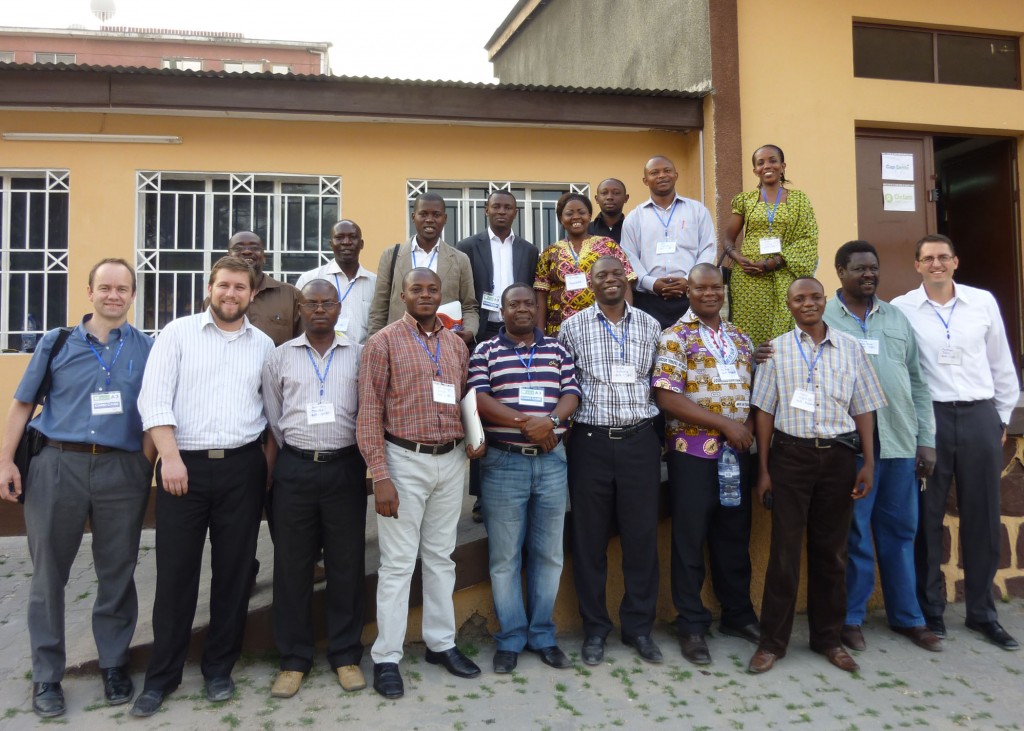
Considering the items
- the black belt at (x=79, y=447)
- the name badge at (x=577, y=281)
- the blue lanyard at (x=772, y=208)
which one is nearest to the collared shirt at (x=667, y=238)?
the blue lanyard at (x=772, y=208)

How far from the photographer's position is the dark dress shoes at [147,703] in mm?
3395

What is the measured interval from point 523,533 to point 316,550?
106 centimetres

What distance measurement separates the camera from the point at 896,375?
421 centimetres

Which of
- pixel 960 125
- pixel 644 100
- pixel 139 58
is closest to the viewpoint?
pixel 644 100

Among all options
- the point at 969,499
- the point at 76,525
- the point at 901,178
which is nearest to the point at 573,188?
the point at 901,178

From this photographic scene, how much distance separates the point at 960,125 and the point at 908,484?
506cm

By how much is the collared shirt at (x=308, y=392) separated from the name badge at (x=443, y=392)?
1.34 ft

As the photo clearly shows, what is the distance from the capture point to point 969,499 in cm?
444

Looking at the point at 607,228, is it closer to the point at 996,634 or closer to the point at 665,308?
the point at 665,308

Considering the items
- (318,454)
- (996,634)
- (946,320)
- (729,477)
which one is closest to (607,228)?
(729,477)

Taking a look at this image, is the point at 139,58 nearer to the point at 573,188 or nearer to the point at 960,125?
the point at 573,188

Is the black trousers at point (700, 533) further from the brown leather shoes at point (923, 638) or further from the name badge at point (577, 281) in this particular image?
the name badge at point (577, 281)

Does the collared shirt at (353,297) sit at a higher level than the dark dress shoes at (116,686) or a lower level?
higher

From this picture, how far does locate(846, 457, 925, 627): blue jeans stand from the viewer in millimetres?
4250
